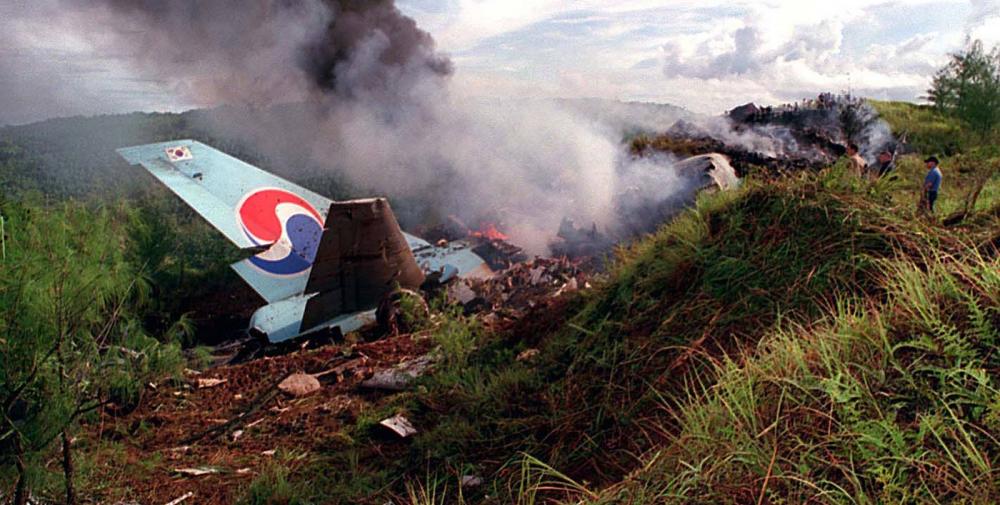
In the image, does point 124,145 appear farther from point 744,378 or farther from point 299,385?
point 744,378

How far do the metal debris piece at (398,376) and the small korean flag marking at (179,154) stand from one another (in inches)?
343

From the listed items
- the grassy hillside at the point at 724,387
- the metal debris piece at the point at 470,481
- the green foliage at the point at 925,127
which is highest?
the grassy hillside at the point at 724,387

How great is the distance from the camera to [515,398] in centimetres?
446

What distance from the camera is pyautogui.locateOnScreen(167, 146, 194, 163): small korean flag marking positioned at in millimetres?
12164

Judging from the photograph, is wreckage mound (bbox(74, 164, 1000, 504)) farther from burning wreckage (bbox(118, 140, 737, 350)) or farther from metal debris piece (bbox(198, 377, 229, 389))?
burning wreckage (bbox(118, 140, 737, 350))

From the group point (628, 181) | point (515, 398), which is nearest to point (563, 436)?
point (515, 398)

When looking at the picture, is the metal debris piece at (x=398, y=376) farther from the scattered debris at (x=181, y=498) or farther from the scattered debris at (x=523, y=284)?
the scattered debris at (x=523, y=284)

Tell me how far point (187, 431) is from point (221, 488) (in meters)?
1.52

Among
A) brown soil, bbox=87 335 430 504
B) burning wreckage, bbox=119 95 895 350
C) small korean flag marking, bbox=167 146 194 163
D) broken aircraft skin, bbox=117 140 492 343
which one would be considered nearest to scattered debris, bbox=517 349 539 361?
brown soil, bbox=87 335 430 504

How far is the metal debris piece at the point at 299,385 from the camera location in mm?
5930

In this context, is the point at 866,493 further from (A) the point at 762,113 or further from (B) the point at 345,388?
(A) the point at 762,113

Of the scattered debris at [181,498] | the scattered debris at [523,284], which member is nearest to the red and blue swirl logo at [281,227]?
the scattered debris at [523,284]

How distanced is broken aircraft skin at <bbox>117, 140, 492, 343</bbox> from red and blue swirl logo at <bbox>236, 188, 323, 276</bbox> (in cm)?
2

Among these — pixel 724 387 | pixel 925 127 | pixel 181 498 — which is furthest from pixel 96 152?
pixel 925 127
